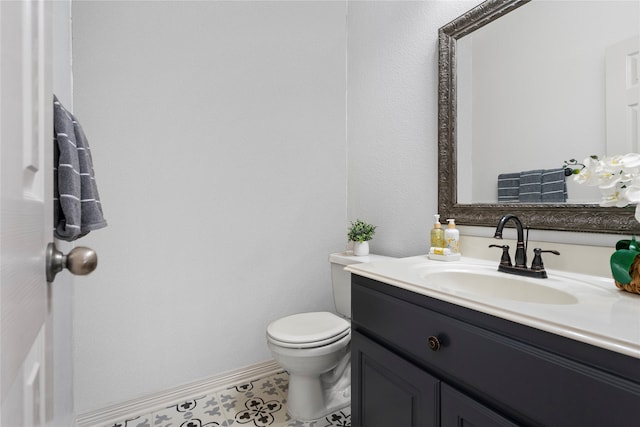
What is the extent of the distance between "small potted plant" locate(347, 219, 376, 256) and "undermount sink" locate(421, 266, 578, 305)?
2.11 feet

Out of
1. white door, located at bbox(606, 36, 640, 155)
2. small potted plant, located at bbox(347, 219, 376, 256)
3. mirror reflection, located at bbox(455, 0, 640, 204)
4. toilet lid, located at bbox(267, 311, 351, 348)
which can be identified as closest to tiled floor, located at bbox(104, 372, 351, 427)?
toilet lid, located at bbox(267, 311, 351, 348)

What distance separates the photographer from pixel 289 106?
6.51ft

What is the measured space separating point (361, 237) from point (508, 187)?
0.78 m

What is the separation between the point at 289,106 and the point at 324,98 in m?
0.27

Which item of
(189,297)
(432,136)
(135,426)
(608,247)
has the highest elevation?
(432,136)

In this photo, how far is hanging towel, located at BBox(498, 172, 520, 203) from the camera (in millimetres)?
1234

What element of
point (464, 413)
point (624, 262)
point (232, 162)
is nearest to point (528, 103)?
point (624, 262)

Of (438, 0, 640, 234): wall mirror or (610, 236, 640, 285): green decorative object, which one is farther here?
(438, 0, 640, 234): wall mirror

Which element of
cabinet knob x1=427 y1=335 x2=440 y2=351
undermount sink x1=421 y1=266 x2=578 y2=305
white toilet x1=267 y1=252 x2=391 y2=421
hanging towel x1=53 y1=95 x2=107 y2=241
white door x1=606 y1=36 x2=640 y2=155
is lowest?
white toilet x1=267 y1=252 x2=391 y2=421

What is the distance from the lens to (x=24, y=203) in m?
0.34

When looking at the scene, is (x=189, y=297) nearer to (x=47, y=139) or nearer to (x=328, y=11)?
(x=47, y=139)

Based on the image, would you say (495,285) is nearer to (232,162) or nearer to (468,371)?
(468,371)

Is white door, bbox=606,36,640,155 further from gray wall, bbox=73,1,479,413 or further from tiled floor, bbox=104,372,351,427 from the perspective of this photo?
tiled floor, bbox=104,372,351,427

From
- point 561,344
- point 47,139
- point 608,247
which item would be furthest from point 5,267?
point 608,247
